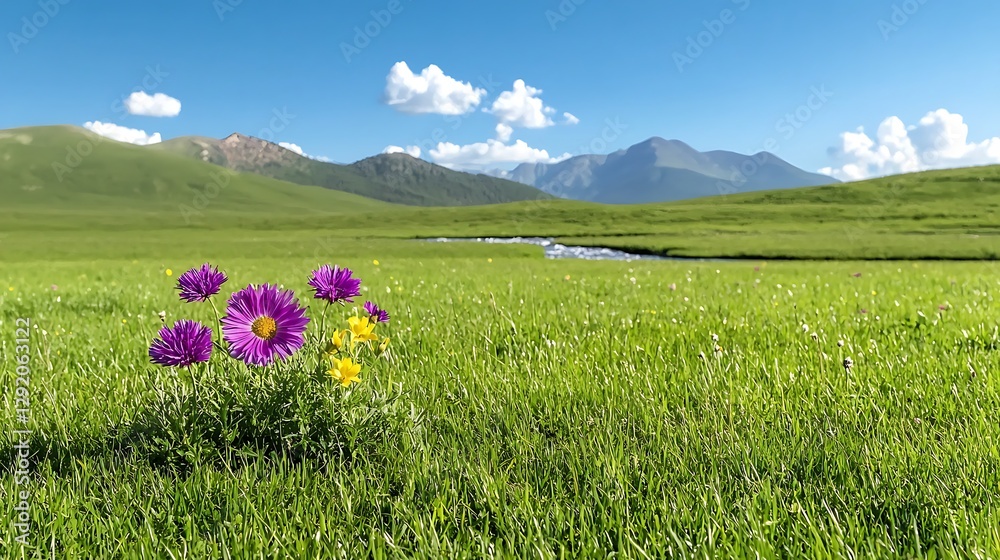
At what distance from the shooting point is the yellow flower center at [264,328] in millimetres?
2371

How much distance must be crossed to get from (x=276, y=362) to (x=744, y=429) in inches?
97.7

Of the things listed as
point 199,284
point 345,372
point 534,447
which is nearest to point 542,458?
point 534,447

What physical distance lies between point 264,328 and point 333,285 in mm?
452

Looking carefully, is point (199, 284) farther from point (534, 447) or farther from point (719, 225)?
point (719, 225)

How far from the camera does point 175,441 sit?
2562mm

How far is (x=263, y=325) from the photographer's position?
2.38 metres

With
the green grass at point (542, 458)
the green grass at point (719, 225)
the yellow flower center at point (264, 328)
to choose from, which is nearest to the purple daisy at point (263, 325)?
the yellow flower center at point (264, 328)

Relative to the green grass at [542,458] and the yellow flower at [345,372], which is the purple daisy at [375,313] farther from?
the yellow flower at [345,372]

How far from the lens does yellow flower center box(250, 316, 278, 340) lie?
7.78ft

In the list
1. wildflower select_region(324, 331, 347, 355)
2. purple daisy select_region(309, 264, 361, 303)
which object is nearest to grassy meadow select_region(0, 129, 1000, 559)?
wildflower select_region(324, 331, 347, 355)

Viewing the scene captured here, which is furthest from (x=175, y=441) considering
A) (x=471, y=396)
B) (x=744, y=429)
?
(x=744, y=429)

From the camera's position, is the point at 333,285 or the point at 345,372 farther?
the point at 333,285

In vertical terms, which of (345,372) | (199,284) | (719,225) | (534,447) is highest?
(719,225)

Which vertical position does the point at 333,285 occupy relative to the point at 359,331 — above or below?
above
